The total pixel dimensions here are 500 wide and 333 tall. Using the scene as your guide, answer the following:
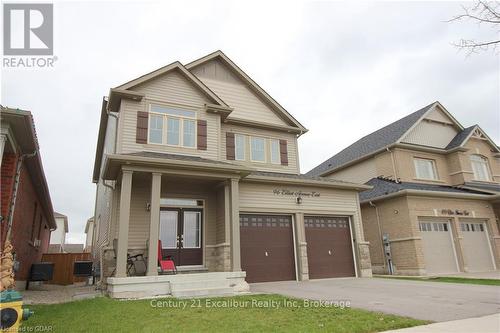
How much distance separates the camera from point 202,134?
1276 centimetres

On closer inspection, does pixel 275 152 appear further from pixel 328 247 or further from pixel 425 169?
→ pixel 425 169

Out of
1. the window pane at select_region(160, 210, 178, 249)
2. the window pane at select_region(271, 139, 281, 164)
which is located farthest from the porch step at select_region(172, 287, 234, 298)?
the window pane at select_region(271, 139, 281, 164)

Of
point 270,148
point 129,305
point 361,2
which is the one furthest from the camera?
point 270,148

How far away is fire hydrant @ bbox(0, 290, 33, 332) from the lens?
3.53m

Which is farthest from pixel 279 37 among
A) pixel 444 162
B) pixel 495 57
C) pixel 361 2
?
pixel 444 162

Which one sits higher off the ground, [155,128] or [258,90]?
[258,90]

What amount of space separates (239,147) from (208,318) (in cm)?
945

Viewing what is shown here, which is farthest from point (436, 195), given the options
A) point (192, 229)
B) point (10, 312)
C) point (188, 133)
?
point (10, 312)

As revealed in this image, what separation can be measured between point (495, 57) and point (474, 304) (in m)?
5.12

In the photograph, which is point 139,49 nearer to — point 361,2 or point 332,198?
point 361,2

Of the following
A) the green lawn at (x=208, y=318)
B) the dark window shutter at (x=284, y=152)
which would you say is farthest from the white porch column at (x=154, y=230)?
the dark window shutter at (x=284, y=152)

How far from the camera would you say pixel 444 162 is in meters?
20.2

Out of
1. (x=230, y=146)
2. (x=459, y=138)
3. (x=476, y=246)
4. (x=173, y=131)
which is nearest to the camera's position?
(x=173, y=131)

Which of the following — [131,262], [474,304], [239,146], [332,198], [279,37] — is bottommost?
[474,304]
